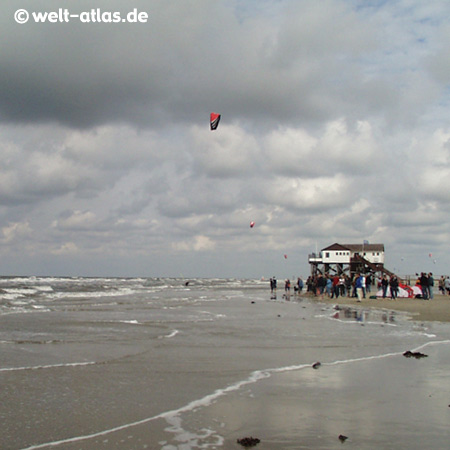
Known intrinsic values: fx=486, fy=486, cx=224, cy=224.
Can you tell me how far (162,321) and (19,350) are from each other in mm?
7903

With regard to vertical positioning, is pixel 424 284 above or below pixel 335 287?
above

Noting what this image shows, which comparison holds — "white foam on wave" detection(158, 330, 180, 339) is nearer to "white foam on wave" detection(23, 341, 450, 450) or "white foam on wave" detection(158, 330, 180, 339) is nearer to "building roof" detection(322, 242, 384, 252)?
"white foam on wave" detection(23, 341, 450, 450)

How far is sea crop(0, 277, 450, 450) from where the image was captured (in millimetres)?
5383

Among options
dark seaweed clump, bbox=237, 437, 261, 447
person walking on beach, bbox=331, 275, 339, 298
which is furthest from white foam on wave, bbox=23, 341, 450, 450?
person walking on beach, bbox=331, 275, 339, 298

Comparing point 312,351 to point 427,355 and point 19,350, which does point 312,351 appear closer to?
point 427,355

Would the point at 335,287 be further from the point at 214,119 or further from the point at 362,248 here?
the point at 362,248

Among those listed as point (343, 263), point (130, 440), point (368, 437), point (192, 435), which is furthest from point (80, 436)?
point (343, 263)

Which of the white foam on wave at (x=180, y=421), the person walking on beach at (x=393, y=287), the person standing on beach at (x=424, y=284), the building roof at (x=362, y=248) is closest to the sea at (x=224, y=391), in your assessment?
the white foam on wave at (x=180, y=421)

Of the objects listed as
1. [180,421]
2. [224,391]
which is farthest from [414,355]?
[180,421]

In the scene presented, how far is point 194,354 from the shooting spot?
1078 cm

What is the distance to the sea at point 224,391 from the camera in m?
5.38

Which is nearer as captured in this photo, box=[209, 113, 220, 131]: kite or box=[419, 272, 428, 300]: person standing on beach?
box=[209, 113, 220, 131]: kite

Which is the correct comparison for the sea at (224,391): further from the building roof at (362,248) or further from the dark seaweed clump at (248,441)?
the building roof at (362,248)

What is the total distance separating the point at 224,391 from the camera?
24.3ft
